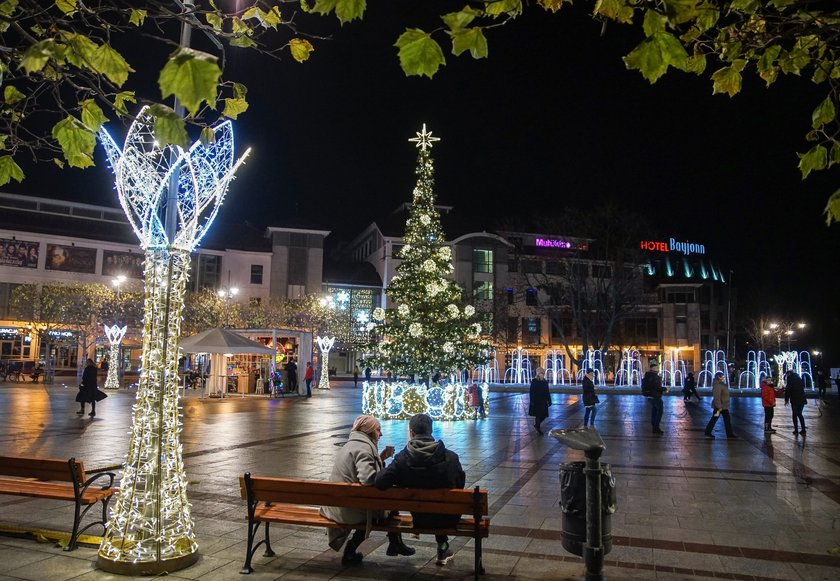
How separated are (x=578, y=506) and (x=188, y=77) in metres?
3.95

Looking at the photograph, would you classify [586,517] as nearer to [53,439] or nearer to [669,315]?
[53,439]

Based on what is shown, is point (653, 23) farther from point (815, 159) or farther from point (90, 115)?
point (90, 115)

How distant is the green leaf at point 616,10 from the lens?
3482 mm

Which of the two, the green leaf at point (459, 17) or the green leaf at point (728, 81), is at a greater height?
the green leaf at point (728, 81)

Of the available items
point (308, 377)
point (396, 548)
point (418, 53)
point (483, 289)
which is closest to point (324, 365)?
point (308, 377)

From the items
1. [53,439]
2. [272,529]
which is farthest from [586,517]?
[53,439]

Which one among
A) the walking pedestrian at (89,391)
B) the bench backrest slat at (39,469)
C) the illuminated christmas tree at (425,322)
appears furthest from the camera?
the illuminated christmas tree at (425,322)

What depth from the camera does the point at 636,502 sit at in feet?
26.4

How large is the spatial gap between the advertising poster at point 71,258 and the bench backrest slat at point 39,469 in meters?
47.7

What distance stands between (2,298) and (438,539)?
165ft

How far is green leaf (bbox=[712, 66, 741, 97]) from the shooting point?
4262mm

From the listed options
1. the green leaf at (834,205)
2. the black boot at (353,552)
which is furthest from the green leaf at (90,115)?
the green leaf at (834,205)

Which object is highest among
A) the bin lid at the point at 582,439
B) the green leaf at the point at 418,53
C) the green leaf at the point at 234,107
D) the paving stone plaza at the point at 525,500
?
the green leaf at the point at 234,107

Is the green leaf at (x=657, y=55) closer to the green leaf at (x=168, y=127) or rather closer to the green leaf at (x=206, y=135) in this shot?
the green leaf at (x=168, y=127)
